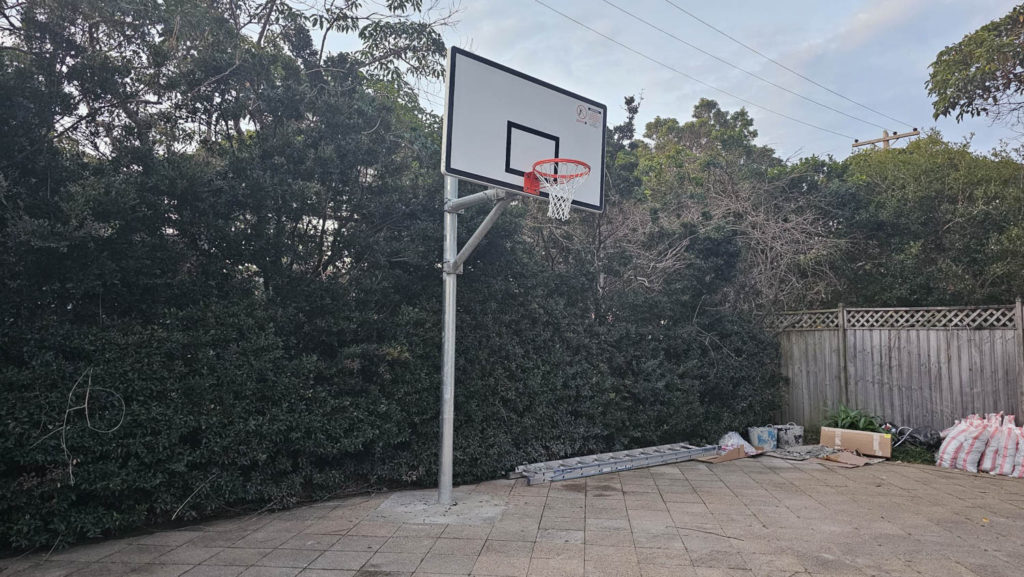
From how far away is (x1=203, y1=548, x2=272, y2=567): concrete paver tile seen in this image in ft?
12.9

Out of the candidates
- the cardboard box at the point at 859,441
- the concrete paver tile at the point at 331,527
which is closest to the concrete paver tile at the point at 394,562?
the concrete paver tile at the point at 331,527

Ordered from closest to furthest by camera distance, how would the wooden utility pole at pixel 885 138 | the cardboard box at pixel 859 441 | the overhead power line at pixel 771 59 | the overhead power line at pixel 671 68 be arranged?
the cardboard box at pixel 859 441 → the overhead power line at pixel 671 68 → the overhead power line at pixel 771 59 → the wooden utility pole at pixel 885 138

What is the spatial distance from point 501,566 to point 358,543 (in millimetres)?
1163

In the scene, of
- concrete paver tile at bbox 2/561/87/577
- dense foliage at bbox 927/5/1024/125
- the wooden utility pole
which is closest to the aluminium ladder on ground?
concrete paver tile at bbox 2/561/87/577

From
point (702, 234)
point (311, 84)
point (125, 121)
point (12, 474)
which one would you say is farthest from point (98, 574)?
point (702, 234)

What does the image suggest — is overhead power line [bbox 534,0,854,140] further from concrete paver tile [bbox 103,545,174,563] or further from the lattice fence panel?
concrete paver tile [bbox 103,545,174,563]

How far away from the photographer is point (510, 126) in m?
5.33

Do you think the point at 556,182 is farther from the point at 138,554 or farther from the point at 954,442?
the point at 954,442

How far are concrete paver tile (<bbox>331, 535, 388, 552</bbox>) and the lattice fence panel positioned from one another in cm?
744

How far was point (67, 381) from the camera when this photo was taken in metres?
4.21

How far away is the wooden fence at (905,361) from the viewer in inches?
286

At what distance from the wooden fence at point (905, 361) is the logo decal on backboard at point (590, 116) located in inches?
205

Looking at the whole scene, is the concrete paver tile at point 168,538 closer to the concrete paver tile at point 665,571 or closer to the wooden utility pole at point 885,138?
the concrete paver tile at point 665,571

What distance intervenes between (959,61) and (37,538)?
11466 millimetres
